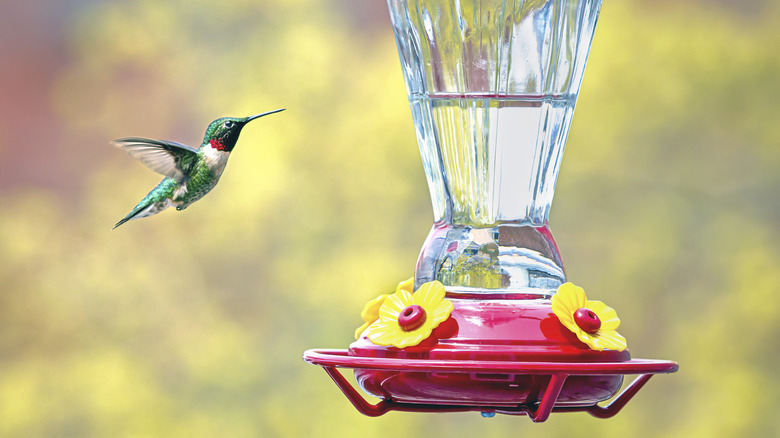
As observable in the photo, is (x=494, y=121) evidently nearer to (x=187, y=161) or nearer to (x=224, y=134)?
(x=224, y=134)

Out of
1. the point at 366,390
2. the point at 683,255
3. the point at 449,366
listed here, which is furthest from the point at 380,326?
the point at 683,255

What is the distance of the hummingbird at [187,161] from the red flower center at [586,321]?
0.81 metres

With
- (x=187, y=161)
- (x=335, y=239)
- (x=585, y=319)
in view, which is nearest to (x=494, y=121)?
(x=585, y=319)

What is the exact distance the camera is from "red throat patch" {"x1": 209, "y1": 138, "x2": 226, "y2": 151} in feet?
6.19

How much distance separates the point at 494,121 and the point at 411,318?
35 centimetres

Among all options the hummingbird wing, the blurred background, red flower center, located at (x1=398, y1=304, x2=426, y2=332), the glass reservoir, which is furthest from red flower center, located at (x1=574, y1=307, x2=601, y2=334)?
the blurred background

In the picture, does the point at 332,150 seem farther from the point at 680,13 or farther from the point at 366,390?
the point at 366,390

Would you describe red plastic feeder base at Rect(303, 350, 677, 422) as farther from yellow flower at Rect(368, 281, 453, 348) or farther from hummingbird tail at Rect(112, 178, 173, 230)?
hummingbird tail at Rect(112, 178, 173, 230)

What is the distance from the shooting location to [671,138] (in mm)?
5125

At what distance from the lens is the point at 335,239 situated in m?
5.02

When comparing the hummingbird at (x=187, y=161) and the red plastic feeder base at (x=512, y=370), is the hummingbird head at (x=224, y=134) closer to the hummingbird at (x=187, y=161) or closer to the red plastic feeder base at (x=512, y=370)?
the hummingbird at (x=187, y=161)

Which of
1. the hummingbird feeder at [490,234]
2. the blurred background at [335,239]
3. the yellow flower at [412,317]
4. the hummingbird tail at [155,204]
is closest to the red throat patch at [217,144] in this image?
the hummingbird tail at [155,204]

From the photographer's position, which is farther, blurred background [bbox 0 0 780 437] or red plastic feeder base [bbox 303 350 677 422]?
blurred background [bbox 0 0 780 437]

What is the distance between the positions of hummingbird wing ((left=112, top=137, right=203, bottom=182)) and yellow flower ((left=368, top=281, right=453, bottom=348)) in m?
0.70
